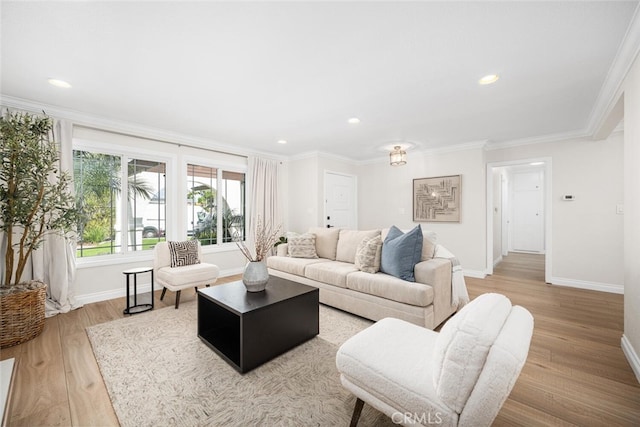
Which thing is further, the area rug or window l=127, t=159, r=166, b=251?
window l=127, t=159, r=166, b=251

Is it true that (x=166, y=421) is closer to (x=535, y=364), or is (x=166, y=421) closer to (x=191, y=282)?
(x=191, y=282)

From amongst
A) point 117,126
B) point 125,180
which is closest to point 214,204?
point 125,180

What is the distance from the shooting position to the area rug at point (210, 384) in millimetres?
1513

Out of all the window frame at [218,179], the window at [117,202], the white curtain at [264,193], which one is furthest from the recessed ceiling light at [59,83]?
the white curtain at [264,193]

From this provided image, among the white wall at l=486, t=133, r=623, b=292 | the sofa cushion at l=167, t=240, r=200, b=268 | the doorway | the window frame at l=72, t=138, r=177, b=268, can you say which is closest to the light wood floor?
the window frame at l=72, t=138, r=177, b=268

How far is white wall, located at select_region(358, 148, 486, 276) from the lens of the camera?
463 cm

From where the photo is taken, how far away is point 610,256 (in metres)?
3.83

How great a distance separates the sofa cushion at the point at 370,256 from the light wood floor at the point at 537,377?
1471mm

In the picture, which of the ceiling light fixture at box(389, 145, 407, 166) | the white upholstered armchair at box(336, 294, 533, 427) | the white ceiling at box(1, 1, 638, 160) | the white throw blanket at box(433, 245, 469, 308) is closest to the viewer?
the white upholstered armchair at box(336, 294, 533, 427)

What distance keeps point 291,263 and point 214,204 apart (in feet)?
6.84

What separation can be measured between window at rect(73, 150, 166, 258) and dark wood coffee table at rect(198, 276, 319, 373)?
2.25m

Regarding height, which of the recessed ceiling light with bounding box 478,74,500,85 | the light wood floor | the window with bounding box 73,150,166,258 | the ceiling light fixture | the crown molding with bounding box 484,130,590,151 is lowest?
the light wood floor

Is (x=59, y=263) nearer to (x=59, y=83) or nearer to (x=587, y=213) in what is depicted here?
(x=59, y=83)

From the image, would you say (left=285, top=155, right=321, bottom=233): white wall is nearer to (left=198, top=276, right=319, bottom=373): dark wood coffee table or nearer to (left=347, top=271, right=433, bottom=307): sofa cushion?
(left=347, top=271, right=433, bottom=307): sofa cushion
